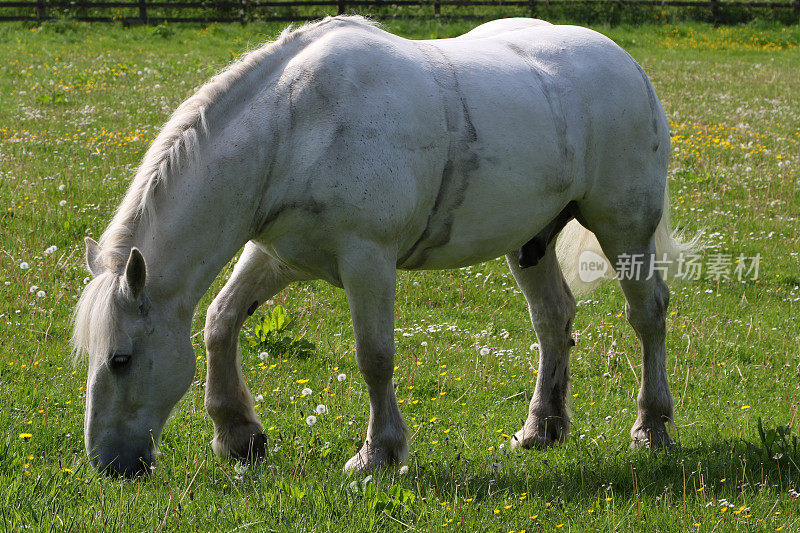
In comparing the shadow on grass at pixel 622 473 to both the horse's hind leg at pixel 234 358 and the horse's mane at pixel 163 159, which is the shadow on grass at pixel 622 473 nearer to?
the horse's hind leg at pixel 234 358

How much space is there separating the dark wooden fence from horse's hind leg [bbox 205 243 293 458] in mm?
22173

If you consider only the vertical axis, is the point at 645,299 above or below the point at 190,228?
below

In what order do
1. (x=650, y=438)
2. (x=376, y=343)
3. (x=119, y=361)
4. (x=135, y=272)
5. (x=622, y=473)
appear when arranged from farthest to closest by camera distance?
(x=650, y=438), (x=622, y=473), (x=376, y=343), (x=119, y=361), (x=135, y=272)

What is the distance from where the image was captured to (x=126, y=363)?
378 centimetres

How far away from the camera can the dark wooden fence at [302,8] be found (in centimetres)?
2511

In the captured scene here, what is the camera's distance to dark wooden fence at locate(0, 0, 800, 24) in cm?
2511

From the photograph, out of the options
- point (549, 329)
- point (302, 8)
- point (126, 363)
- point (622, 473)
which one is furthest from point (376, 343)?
point (302, 8)

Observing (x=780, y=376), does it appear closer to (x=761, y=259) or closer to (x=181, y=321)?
(x=761, y=259)

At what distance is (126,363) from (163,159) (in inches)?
35.8

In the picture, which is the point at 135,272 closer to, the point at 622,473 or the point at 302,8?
the point at 622,473

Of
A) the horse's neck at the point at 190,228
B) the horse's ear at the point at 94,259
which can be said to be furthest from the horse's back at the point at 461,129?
the horse's ear at the point at 94,259

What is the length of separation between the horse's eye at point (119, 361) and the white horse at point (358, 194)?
0.05ft

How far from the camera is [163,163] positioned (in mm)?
3768

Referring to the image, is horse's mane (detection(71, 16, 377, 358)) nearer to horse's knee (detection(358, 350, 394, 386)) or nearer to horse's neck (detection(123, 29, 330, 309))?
horse's neck (detection(123, 29, 330, 309))
